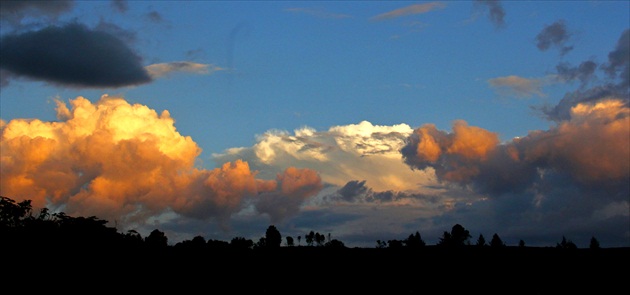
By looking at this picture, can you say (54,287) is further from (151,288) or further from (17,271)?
(151,288)

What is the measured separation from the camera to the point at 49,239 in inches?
7377

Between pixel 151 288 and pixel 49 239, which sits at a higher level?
pixel 49 239

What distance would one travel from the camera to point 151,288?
635ft

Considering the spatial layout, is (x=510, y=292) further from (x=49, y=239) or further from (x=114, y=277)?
(x=49, y=239)

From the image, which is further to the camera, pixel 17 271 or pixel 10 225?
pixel 10 225

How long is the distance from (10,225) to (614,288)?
186399 mm

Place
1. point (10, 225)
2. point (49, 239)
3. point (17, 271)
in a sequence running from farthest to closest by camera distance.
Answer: point (10, 225)
point (49, 239)
point (17, 271)

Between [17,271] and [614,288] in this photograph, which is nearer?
[17,271]

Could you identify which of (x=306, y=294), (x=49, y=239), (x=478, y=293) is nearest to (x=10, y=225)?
(x=49, y=239)

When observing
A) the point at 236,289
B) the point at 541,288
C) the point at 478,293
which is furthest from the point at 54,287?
the point at 541,288

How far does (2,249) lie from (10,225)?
91.0ft

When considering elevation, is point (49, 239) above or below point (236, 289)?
above

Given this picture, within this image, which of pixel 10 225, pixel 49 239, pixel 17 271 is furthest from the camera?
pixel 10 225

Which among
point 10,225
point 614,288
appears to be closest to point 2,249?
point 10,225
